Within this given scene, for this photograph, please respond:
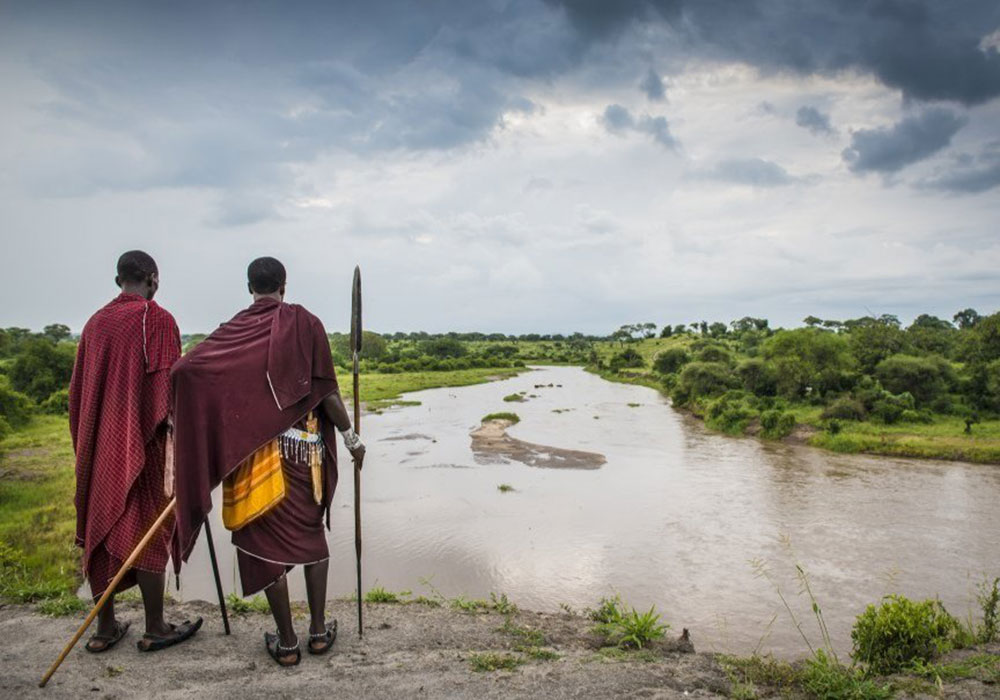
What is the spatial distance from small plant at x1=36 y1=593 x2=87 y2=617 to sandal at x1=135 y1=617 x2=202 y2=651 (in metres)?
1.41

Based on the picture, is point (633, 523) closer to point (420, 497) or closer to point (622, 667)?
point (420, 497)

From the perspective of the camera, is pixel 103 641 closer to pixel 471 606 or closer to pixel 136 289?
pixel 136 289

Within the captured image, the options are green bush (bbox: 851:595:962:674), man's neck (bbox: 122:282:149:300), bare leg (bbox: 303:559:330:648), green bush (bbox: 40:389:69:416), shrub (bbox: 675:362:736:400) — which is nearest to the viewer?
bare leg (bbox: 303:559:330:648)

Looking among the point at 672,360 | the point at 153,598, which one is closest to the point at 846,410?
the point at 672,360

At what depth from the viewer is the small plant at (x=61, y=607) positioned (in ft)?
17.4

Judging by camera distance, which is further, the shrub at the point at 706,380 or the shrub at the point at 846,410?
the shrub at the point at 706,380

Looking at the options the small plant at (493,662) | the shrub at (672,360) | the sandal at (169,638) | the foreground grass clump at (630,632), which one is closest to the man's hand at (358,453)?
the small plant at (493,662)

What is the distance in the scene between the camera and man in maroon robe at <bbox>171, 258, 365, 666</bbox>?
3.90m

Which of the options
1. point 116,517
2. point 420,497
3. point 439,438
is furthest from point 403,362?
point 116,517

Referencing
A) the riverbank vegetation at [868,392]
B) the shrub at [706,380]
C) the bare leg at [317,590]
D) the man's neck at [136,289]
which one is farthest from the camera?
the shrub at [706,380]

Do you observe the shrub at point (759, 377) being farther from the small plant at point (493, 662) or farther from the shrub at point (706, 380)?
the small plant at point (493, 662)

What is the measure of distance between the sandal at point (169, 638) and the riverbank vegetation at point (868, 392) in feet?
81.0

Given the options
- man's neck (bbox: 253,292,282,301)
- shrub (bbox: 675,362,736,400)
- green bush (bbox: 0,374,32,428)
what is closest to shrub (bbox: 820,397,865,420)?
shrub (bbox: 675,362,736,400)

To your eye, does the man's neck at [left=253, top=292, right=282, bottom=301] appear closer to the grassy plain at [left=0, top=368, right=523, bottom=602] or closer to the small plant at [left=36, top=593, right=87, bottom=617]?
the small plant at [left=36, top=593, right=87, bottom=617]
